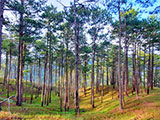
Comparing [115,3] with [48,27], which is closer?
[115,3]

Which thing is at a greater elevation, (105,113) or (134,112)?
(134,112)

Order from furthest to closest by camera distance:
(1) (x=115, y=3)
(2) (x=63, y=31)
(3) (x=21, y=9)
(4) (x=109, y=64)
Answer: (4) (x=109, y=64) < (2) (x=63, y=31) < (1) (x=115, y=3) < (3) (x=21, y=9)

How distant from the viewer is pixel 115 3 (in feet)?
51.0

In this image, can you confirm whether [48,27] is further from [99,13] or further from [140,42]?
[140,42]

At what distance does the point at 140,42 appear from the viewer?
820 inches

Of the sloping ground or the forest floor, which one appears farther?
the sloping ground

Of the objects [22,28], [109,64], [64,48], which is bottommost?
[109,64]

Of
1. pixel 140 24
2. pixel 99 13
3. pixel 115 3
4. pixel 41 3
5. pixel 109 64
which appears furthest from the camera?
pixel 109 64

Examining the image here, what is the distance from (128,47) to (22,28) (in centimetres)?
1568

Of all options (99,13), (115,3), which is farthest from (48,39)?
(115,3)

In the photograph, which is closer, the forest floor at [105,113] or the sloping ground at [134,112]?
the forest floor at [105,113]

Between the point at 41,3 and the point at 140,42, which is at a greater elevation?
the point at 41,3

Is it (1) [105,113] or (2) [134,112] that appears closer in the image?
(2) [134,112]

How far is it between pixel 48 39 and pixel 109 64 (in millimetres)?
15583
